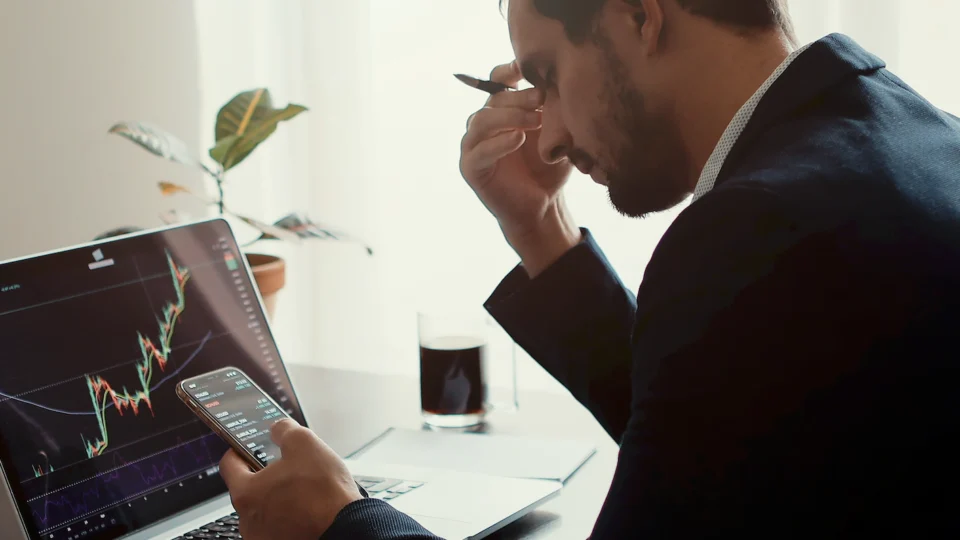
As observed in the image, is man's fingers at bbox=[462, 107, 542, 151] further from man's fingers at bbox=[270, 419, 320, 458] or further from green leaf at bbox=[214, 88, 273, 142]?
green leaf at bbox=[214, 88, 273, 142]

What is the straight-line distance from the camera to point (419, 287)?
236cm

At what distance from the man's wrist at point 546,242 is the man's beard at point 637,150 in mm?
168

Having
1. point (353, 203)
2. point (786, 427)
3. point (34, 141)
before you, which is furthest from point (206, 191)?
point (786, 427)

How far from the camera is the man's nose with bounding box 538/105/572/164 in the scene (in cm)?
103

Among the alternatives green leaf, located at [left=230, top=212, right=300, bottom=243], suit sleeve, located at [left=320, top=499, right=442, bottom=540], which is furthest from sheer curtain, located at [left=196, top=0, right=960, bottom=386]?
suit sleeve, located at [left=320, top=499, right=442, bottom=540]

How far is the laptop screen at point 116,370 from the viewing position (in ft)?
2.81

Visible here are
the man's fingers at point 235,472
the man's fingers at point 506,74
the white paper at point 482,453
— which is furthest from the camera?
the man's fingers at point 506,74

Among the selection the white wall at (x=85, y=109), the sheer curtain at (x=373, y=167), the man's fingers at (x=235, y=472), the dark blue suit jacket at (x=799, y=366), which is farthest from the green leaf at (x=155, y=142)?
the dark blue suit jacket at (x=799, y=366)

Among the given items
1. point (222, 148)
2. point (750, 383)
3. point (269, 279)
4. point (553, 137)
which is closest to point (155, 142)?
point (222, 148)

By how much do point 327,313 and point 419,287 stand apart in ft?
0.90

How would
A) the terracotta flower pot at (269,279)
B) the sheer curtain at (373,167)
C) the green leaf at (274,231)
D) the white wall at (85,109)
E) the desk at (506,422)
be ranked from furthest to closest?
1. the sheer curtain at (373,167)
2. the white wall at (85,109)
3. the green leaf at (274,231)
4. the terracotta flower pot at (269,279)
5. the desk at (506,422)

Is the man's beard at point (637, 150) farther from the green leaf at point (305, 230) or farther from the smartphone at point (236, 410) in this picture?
the green leaf at point (305, 230)

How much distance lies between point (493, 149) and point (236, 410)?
453 mm

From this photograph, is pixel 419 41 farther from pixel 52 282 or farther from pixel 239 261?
pixel 52 282
